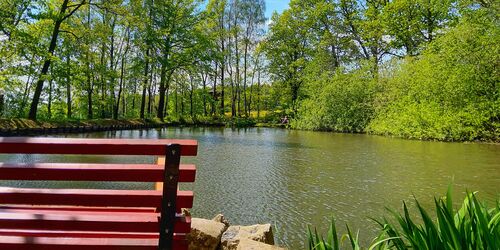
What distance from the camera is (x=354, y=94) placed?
110 feet

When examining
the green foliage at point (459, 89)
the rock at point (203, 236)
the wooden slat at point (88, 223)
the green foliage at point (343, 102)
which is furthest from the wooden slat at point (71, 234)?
the green foliage at point (343, 102)

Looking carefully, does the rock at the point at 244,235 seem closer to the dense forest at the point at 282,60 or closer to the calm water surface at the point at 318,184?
the calm water surface at the point at 318,184

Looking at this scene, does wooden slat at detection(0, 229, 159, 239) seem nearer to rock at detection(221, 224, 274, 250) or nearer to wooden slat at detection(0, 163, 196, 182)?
wooden slat at detection(0, 163, 196, 182)

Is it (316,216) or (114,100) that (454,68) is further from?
(114,100)

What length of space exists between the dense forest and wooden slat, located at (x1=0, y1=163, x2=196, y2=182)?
2031 cm

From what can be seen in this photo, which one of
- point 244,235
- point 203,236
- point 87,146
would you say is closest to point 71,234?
point 87,146

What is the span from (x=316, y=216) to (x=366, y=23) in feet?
110

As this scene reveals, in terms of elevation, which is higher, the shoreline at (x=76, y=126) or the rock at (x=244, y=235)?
the shoreline at (x=76, y=126)

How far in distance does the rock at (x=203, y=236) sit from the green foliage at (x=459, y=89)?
2192 centimetres

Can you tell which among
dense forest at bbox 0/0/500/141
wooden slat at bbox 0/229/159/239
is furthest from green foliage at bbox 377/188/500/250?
dense forest at bbox 0/0/500/141

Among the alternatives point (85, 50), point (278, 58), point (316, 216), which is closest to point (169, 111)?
point (278, 58)

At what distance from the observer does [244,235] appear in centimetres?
466

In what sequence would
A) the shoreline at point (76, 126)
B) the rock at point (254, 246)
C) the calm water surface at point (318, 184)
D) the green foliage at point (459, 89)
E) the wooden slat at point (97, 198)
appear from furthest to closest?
the green foliage at point (459, 89)
the shoreline at point (76, 126)
the calm water surface at point (318, 184)
the rock at point (254, 246)
the wooden slat at point (97, 198)

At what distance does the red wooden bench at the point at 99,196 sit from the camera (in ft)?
7.17
